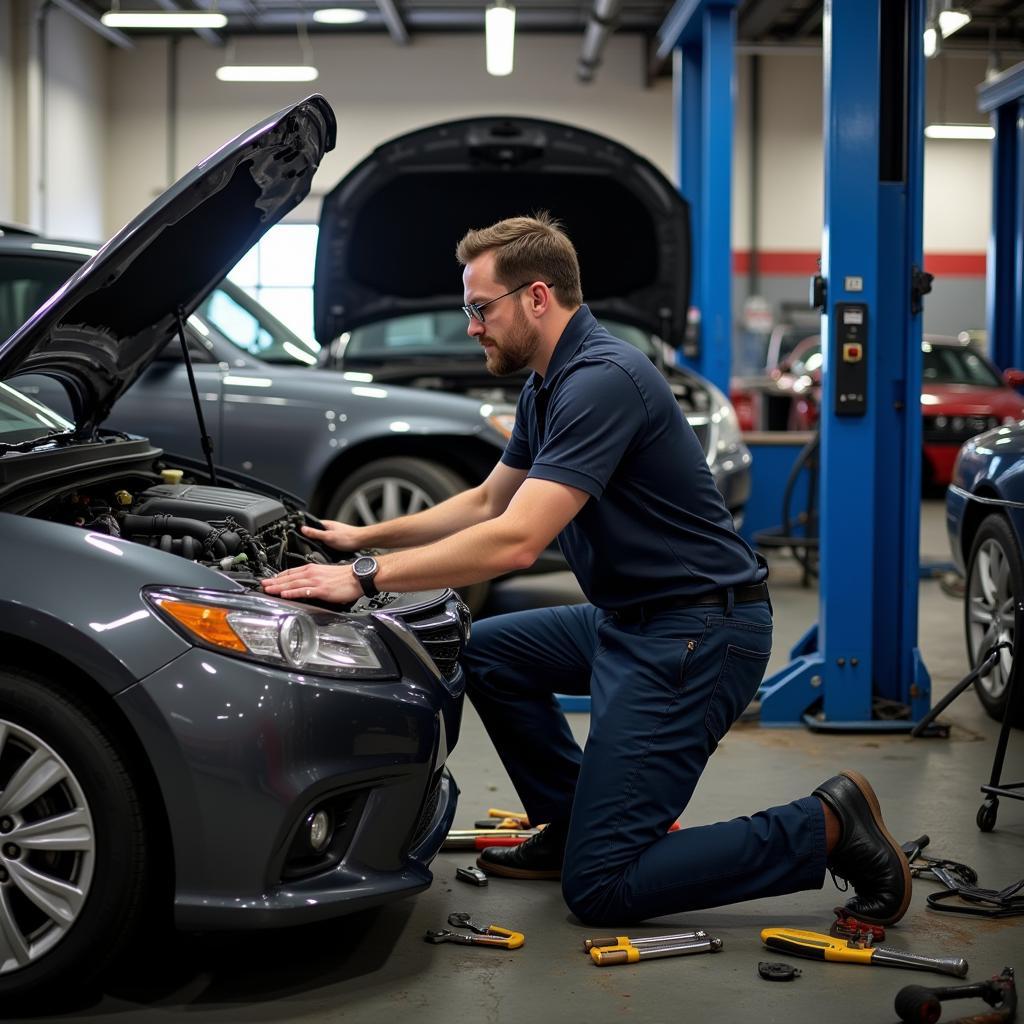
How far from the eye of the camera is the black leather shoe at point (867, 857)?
2.73 metres

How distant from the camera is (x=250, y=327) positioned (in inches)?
236

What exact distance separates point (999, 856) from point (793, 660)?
5.19 ft

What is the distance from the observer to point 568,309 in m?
2.94

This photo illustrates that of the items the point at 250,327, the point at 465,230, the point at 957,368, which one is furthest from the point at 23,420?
the point at 957,368

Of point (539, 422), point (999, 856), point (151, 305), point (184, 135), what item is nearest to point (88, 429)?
point (151, 305)

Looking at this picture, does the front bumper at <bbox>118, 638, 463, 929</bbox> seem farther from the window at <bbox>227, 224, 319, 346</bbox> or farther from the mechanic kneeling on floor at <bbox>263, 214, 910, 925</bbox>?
the window at <bbox>227, 224, 319, 346</bbox>

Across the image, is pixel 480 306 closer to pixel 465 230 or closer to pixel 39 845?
pixel 39 845

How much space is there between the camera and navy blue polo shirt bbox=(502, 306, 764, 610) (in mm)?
2715

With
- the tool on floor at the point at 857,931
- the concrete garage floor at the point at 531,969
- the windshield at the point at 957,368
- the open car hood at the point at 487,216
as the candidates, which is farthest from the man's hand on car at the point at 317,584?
the windshield at the point at 957,368

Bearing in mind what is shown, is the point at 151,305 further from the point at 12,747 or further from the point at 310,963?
the point at 310,963

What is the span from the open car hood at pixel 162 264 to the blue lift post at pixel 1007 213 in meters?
10.7

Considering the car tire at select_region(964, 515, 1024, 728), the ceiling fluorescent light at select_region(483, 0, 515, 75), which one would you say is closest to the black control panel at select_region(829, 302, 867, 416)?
the car tire at select_region(964, 515, 1024, 728)

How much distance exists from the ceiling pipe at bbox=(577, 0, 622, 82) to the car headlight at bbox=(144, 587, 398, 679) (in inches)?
575

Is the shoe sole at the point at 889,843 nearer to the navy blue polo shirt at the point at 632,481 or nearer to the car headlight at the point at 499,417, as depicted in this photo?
the navy blue polo shirt at the point at 632,481
